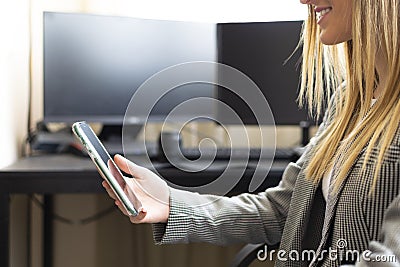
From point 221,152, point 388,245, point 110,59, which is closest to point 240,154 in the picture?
point 221,152

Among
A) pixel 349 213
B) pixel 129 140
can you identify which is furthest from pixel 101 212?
pixel 349 213

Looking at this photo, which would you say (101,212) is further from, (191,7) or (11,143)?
(191,7)

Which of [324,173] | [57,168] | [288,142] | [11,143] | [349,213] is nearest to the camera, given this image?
[349,213]

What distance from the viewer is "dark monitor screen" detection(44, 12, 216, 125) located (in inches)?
69.9

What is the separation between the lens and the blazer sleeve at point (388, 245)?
2.71ft

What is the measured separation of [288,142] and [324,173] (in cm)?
92

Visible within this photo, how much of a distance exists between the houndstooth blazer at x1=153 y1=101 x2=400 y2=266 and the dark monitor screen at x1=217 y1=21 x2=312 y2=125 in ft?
1.74

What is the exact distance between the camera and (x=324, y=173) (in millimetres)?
1104

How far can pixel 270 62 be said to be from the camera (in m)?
1.76

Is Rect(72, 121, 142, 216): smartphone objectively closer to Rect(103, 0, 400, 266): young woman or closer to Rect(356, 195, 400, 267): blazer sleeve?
Rect(103, 0, 400, 266): young woman

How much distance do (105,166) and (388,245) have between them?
1.44ft

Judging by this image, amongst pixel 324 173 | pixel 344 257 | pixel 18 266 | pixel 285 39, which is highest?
pixel 285 39

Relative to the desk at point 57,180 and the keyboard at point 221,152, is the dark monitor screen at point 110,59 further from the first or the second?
the desk at point 57,180

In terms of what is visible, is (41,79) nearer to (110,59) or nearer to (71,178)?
(110,59)
